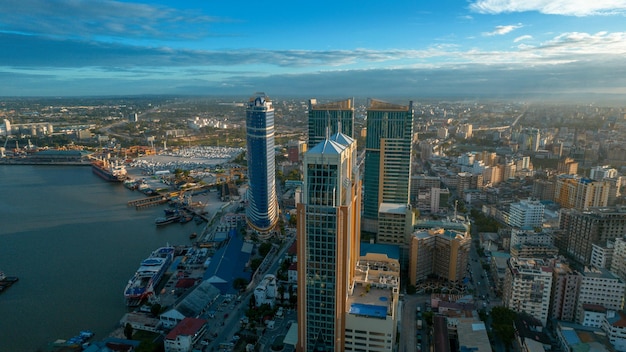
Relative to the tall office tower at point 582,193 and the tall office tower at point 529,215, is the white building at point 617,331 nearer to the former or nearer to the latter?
the tall office tower at point 529,215

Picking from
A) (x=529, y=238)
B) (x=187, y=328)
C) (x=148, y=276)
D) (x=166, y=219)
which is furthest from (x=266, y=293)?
(x=166, y=219)

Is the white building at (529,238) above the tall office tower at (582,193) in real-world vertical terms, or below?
below

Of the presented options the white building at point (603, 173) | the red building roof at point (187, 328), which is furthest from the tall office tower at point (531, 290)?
the white building at point (603, 173)

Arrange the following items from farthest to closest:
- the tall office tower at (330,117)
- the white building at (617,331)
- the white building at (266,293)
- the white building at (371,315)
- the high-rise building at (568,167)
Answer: the high-rise building at (568,167) → the tall office tower at (330,117) → the white building at (266,293) → the white building at (617,331) → the white building at (371,315)

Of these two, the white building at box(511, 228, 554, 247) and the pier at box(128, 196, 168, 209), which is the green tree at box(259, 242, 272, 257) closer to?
the white building at box(511, 228, 554, 247)

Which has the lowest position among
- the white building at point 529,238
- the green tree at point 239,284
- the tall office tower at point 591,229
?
the green tree at point 239,284

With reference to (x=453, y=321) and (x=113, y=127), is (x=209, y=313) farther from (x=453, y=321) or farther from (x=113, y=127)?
(x=113, y=127)

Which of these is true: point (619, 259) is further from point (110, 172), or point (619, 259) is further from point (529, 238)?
point (110, 172)
